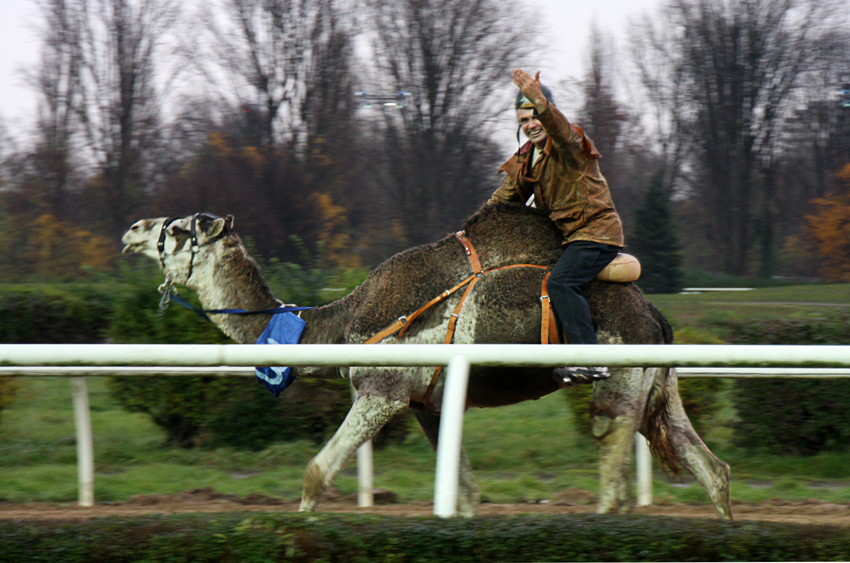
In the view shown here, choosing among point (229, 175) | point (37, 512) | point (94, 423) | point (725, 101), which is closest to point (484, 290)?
point (37, 512)

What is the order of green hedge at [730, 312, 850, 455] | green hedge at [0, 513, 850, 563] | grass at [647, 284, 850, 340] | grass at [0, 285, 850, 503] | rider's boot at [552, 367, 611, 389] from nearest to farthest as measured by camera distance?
A: green hedge at [0, 513, 850, 563]
rider's boot at [552, 367, 611, 389]
grass at [0, 285, 850, 503]
green hedge at [730, 312, 850, 455]
grass at [647, 284, 850, 340]

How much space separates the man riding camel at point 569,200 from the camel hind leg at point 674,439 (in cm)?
54

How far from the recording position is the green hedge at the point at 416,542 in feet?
6.86

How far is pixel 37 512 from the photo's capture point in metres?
4.63

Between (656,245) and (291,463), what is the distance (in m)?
20.7

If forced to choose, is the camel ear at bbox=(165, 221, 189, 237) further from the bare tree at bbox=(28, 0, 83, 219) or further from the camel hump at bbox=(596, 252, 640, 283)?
the bare tree at bbox=(28, 0, 83, 219)

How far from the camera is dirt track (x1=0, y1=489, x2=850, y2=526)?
4.96m

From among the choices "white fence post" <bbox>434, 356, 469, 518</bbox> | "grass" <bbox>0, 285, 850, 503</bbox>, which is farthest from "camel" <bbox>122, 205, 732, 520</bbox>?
"grass" <bbox>0, 285, 850, 503</bbox>

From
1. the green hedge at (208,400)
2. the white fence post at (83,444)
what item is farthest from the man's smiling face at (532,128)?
the green hedge at (208,400)

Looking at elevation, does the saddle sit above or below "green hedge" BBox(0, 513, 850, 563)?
above

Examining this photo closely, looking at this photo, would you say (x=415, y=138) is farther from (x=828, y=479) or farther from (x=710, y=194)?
(x=828, y=479)

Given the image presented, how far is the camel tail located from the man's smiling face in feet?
4.33

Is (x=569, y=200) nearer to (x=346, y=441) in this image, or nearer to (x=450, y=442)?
(x=346, y=441)

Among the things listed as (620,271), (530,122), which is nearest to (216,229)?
(530,122)
